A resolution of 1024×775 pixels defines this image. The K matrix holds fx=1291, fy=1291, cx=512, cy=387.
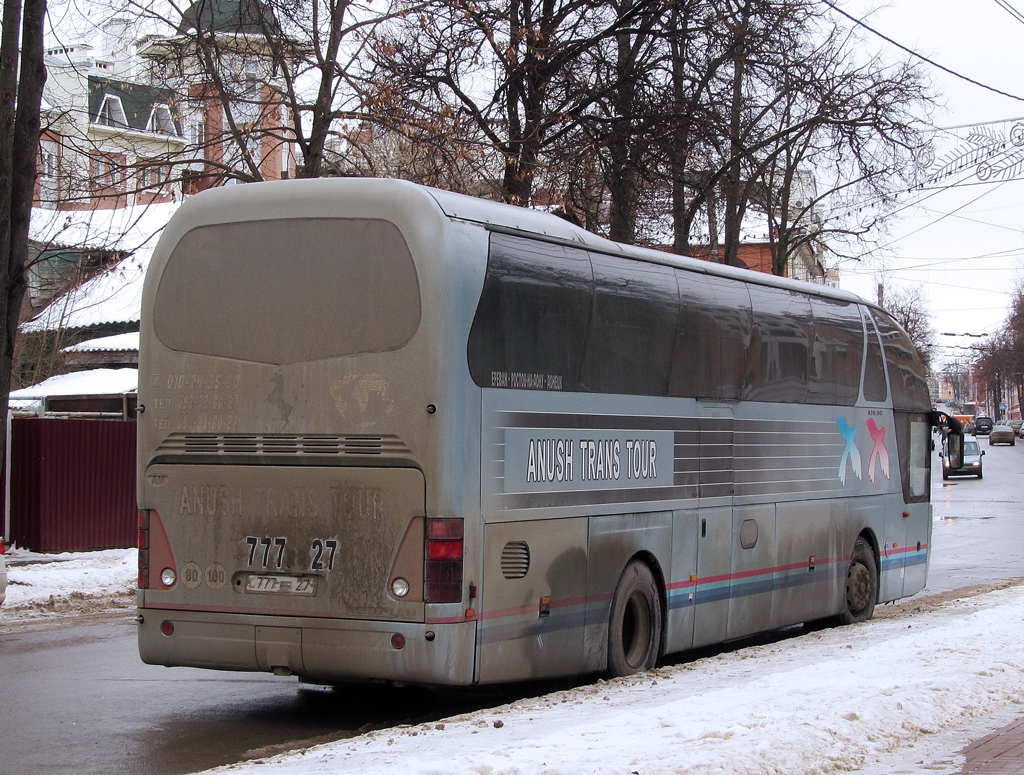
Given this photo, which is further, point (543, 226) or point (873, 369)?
point (873, 369)

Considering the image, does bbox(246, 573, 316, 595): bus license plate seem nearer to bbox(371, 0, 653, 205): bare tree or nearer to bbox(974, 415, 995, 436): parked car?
bbox(371, 0, 653, 205): bare tree

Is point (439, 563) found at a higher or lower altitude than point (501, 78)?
lower

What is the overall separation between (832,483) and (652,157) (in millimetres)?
8793

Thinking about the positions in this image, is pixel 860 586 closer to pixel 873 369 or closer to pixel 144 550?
pixel 873 369

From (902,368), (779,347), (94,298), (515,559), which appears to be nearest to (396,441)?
(515,559)

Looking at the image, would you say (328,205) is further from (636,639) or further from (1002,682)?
(1002,682)

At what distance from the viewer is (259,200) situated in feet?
27.3

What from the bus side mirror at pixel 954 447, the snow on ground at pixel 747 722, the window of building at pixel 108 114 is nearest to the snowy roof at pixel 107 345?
the window of building at pixel 108 114

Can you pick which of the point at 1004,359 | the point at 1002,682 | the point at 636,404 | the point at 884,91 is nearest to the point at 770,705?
the point at 1002,682

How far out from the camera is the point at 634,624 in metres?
9.85

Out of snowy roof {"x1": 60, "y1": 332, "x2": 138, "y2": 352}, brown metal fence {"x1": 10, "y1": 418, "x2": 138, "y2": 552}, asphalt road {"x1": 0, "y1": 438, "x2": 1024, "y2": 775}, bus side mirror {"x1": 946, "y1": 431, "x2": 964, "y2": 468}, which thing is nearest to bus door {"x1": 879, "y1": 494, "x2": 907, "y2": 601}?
bus side mirror {"x1": 946, "y1": 431, "x2": 964, "y2": 468}

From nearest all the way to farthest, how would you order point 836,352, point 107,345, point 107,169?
1. point 836,352
2. point 107,169
3. point 107,345

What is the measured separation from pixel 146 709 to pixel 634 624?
3.61 meters

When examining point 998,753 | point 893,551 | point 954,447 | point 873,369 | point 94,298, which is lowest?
point 998,753
